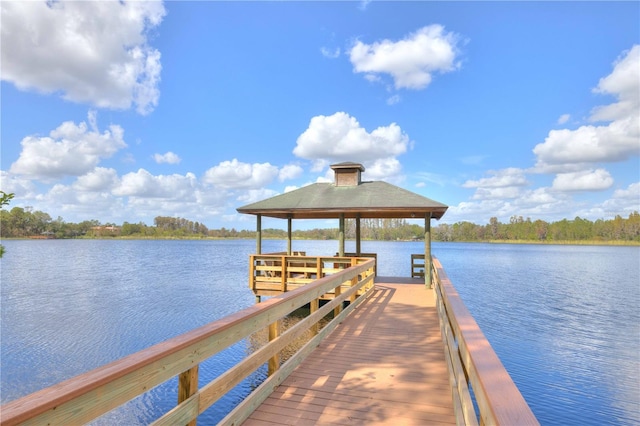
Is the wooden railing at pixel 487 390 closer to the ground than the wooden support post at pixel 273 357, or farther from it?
farther from it

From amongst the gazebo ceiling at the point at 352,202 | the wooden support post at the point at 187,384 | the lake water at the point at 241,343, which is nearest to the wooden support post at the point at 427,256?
the gazebo ceiling at the point at 352,202

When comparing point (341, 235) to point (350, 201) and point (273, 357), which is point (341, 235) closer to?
point (350, 201)

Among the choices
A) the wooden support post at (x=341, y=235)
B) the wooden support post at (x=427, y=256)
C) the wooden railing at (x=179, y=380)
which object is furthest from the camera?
the wooden support post at (x=341, y=235)

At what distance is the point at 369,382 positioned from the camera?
12.6 feet

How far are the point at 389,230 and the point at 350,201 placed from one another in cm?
10634

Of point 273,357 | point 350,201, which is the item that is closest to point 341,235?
point 350,201

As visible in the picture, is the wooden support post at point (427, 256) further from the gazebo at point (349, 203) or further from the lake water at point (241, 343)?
the lake water at point (241, 343)

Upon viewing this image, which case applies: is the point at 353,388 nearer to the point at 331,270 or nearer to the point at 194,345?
the point at 194,345

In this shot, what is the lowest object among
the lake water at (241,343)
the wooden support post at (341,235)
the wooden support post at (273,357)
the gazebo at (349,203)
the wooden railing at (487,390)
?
the lake water at (241,343)

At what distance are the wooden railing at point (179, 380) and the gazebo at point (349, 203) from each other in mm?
7398

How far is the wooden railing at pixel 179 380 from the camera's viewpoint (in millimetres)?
1304

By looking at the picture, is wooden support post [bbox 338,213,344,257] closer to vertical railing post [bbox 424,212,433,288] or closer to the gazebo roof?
the gazebo roof

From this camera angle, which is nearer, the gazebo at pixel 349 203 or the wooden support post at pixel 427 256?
the wooden support post at pixel 427 256

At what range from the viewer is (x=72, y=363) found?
9805 mm
